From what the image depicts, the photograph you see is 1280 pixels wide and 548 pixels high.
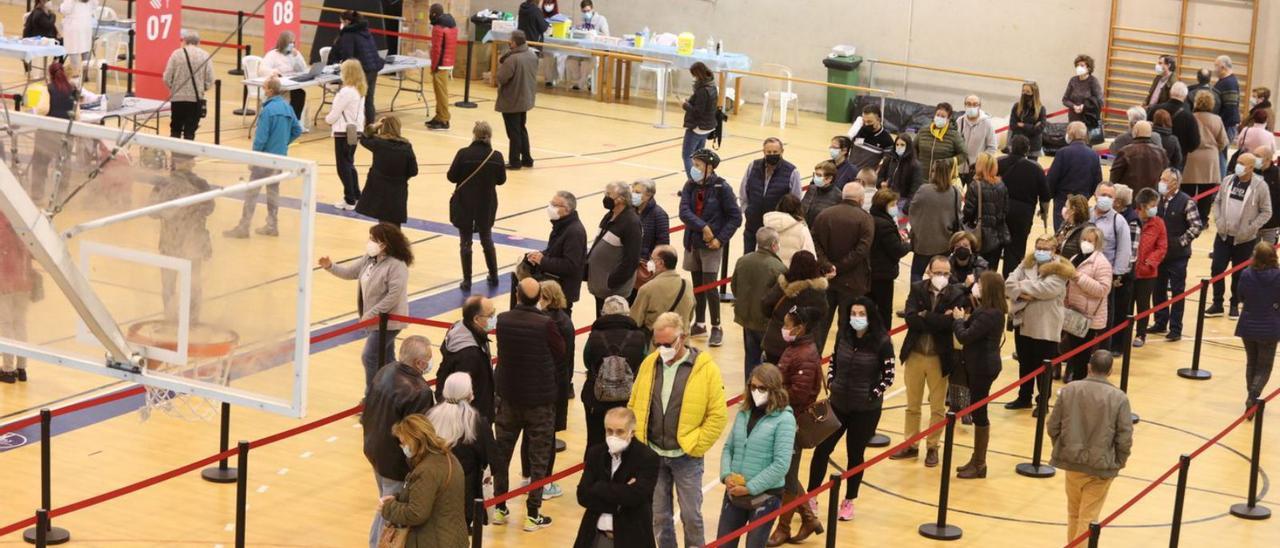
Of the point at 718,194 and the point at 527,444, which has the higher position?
the point at 718,194

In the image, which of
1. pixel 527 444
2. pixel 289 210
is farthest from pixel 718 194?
pixel 289 210

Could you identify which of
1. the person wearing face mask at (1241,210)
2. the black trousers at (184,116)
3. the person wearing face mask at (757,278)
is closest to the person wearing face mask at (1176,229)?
the person wearing face mask at (1241,210)

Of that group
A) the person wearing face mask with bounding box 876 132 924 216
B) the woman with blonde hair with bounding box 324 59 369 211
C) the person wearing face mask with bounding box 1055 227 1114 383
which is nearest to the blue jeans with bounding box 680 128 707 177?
the woman with blonde hair with bounding box 324 59 369 211

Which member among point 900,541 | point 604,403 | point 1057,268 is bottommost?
point 900,541

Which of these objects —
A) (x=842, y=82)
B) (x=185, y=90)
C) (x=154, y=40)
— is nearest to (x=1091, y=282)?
(x=185, y=90)

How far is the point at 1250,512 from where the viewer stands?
11375 millimetres

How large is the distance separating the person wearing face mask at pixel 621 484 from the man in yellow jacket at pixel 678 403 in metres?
0.59

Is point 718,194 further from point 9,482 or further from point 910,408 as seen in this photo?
point 9,482

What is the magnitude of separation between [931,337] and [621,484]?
350 centimetres

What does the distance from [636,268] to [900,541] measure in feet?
10.2

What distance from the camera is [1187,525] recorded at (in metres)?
11.1

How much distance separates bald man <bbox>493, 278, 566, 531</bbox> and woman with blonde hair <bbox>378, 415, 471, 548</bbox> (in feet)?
5.26

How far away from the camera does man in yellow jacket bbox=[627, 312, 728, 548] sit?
9.26 m

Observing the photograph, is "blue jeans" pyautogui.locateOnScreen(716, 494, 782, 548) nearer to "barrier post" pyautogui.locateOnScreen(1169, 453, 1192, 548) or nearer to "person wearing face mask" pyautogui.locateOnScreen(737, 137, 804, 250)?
"barrier post" pyautogui.locateOnScreen(1169, 453, 1192, 548)
